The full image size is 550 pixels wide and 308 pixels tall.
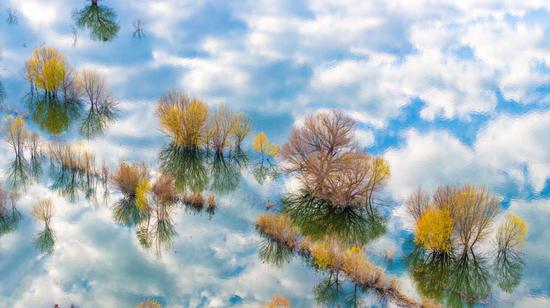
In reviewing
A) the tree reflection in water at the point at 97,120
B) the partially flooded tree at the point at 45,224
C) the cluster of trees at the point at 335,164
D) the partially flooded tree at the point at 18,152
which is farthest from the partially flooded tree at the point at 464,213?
the partially flooded tree at the point at 18,152

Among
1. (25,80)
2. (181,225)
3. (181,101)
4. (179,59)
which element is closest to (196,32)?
(179,59)

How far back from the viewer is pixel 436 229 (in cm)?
3011

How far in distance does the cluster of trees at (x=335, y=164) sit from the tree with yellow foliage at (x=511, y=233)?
6.65m

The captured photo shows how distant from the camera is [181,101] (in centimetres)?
3941

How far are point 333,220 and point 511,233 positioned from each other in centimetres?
913

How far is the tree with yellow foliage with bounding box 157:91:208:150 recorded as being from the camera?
3825 centimetres

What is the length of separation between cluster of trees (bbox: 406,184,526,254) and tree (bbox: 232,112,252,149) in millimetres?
12302

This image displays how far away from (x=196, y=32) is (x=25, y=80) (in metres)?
16.8

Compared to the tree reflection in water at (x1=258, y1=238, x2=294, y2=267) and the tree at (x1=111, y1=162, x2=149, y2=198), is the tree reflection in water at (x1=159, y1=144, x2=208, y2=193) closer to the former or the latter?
the tree at (x1=111, y1=162, x2=149, y2=198)

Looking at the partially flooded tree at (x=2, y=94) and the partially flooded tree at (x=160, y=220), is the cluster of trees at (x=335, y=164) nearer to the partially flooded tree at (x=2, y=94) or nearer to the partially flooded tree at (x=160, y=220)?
the partially flooded tree at (x=160, y=220)

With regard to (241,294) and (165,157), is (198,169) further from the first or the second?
(241,294)

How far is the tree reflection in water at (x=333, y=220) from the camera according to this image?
3356 centimetres

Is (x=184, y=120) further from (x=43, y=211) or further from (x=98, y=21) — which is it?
(x=98, y=21)

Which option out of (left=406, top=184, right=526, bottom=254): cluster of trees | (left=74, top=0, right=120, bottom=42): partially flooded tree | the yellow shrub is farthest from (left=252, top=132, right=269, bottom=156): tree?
(left=74, top=0, right=120, bottom=42): partially flooded tree
